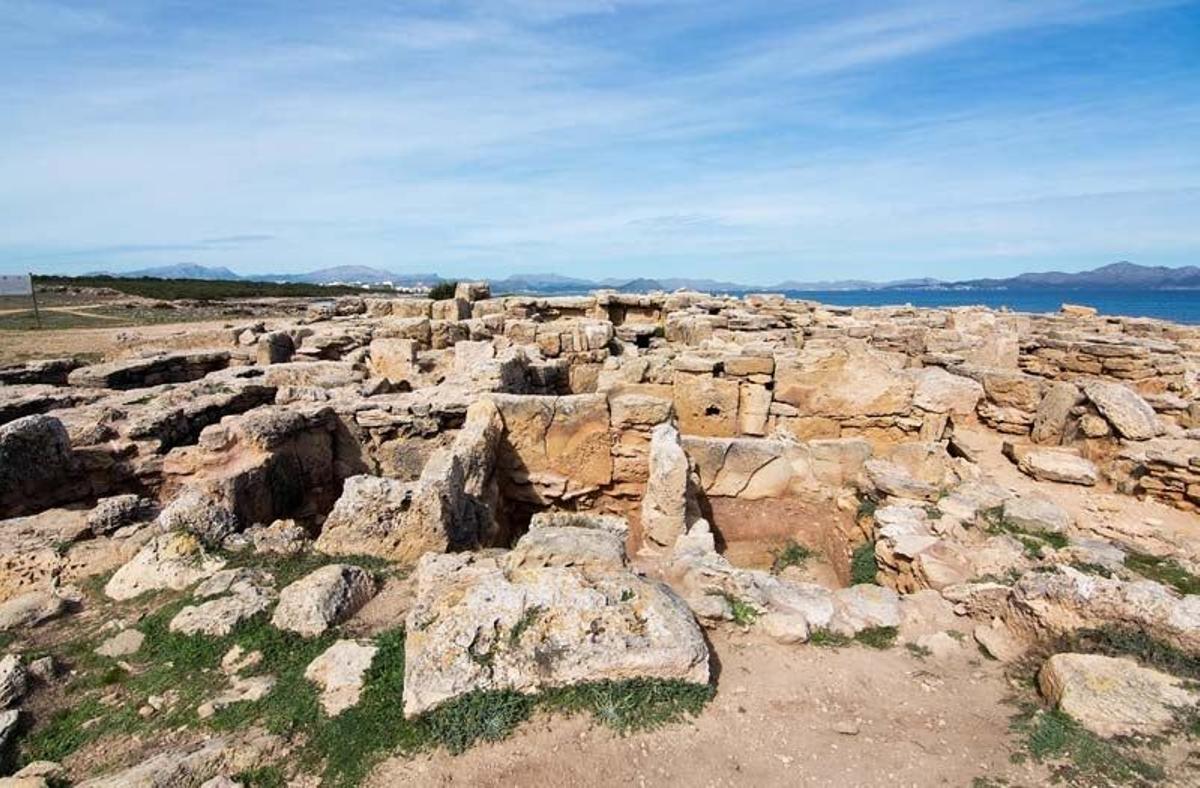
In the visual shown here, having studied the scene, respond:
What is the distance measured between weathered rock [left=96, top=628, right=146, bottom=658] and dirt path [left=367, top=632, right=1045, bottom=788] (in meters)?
2.32

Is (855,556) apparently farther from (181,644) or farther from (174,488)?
(174,488)

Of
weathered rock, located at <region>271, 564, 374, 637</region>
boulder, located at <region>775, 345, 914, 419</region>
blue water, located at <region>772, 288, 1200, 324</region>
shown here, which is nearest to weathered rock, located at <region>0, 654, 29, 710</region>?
weathered rock, located at <region>271, 564, 374, 637</region>

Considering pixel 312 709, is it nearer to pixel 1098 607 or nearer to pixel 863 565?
pixel 1098 607

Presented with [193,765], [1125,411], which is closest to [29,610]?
[193,765]

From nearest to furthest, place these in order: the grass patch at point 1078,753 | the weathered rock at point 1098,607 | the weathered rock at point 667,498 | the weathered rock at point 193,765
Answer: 1. the weathered rock at point 193,765
2. the grass patch at point 1078,753
3. the weathered rock at point 1098,607
4. the weathered rock at point 667,498

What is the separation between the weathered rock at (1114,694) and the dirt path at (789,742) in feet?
1.16

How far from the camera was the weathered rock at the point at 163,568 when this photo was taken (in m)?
4.98

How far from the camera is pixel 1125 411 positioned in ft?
28.8

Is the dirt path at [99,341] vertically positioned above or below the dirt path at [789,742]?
above

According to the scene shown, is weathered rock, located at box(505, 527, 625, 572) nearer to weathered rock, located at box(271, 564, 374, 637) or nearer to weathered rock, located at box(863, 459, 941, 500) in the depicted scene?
weathered rock, located at box(271, 564, 374, 637)

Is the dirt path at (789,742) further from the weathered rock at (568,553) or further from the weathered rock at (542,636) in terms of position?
the weathered rock at (568,553)

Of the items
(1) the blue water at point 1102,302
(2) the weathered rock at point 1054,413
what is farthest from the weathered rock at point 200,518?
(1) the blue water at point 1102,302

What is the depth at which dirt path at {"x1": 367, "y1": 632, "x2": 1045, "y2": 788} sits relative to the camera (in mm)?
3322

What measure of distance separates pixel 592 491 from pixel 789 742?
4.80 metres
